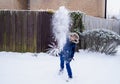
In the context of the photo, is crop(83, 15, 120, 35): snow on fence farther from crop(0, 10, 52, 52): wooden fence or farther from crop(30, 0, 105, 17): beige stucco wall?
crop(0, 10, 52, 52): wooden fence

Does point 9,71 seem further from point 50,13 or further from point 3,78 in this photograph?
point 50,13

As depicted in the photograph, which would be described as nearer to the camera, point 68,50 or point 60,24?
point 68,50

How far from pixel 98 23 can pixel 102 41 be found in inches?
294

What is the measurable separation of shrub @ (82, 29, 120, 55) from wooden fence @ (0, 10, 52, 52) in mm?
1989

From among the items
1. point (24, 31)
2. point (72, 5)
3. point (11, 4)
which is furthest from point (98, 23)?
point (24, 31)

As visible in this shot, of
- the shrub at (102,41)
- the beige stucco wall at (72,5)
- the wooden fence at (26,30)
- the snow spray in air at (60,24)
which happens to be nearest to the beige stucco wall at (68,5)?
the beige stucco wall at (72,5)

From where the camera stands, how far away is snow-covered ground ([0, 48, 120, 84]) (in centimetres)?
991

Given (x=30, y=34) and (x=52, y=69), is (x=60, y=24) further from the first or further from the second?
(x=52, y=69)

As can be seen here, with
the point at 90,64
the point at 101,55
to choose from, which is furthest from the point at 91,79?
the point at 101,55

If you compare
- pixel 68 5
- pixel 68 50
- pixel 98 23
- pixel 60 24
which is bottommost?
pixel 68 50

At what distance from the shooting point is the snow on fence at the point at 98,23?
708 inches

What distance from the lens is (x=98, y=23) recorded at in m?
21.9

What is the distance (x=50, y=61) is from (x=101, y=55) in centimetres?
295

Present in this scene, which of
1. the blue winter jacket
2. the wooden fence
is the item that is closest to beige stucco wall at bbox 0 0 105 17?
the wooden fence
